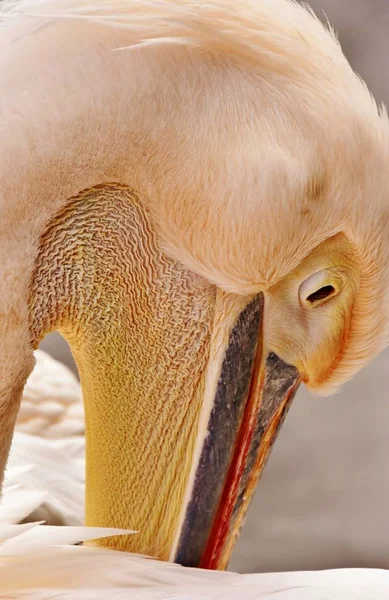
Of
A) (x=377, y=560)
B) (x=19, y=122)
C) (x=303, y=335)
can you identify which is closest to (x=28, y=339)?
(x=19, y=122)

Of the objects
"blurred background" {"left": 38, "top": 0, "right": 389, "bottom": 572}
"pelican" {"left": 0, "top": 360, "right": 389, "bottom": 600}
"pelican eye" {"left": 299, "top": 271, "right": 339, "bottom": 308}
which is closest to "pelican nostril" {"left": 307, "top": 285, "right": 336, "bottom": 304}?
"pelican eye" {"left": 299, "top": 271, "right": 339, "bottom": 308}

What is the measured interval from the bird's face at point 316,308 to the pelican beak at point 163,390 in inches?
0.8

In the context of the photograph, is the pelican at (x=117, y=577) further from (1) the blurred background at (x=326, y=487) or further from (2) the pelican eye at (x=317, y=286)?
(1) the blurred background at (x=326, y=487)

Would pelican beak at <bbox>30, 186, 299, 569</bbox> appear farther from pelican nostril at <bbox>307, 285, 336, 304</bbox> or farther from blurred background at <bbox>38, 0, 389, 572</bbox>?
blurred background at <bbox>38, 0, 389, 572</bbox>

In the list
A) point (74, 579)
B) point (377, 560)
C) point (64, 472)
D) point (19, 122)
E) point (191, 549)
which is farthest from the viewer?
point (377, 560)

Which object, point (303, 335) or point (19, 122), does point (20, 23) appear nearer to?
point (19, 122)

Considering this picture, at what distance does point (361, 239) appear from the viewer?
1.01m

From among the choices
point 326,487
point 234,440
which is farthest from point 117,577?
point 326,487

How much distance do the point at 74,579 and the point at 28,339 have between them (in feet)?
0.84

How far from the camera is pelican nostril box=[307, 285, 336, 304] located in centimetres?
105

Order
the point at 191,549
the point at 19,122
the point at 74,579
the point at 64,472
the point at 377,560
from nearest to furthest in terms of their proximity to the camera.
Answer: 1. the point at 19,122
2. the point at 74,579
3. the point at 191,549
4. the point at 64,472
5. the point at 377,560

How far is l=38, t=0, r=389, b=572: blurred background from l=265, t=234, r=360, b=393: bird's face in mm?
1251

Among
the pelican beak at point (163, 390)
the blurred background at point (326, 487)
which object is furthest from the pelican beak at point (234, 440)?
the blurred background at point (326, 487)

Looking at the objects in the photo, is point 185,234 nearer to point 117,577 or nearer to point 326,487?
point 117,577
